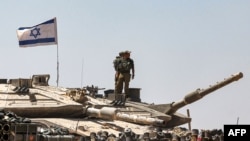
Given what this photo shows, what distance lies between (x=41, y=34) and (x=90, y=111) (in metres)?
10.2

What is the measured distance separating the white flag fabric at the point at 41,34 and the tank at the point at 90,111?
4.92 metres

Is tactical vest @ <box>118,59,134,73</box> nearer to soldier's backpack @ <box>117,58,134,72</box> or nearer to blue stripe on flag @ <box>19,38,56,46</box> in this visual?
soldier's backpack @ <box>117,58,134,72</box>

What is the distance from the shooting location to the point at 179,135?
88.1 feet

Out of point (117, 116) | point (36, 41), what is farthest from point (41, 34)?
point (117, 116)

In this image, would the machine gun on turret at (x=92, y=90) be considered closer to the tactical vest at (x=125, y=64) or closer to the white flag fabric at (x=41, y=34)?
the tactical vest at (x=125, y=64)

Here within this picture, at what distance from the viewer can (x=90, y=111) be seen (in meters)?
28.0

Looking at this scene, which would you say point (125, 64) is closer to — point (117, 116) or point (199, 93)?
point (199, 93)

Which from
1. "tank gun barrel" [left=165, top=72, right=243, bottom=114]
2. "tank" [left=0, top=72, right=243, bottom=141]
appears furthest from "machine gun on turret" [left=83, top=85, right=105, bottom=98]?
"tank gun barrel" [left=165, top=72, right=243, bottom=114]

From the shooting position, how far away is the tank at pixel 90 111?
1024 inches

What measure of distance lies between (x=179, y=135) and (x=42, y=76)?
309 inches

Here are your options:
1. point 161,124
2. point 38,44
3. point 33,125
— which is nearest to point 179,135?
point 161,124

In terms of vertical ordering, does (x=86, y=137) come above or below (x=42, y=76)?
below

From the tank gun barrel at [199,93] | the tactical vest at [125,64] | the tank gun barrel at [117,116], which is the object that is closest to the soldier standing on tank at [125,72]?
the tactical vest at [125,64]

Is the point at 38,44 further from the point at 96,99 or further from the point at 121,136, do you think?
the point at 121,136
